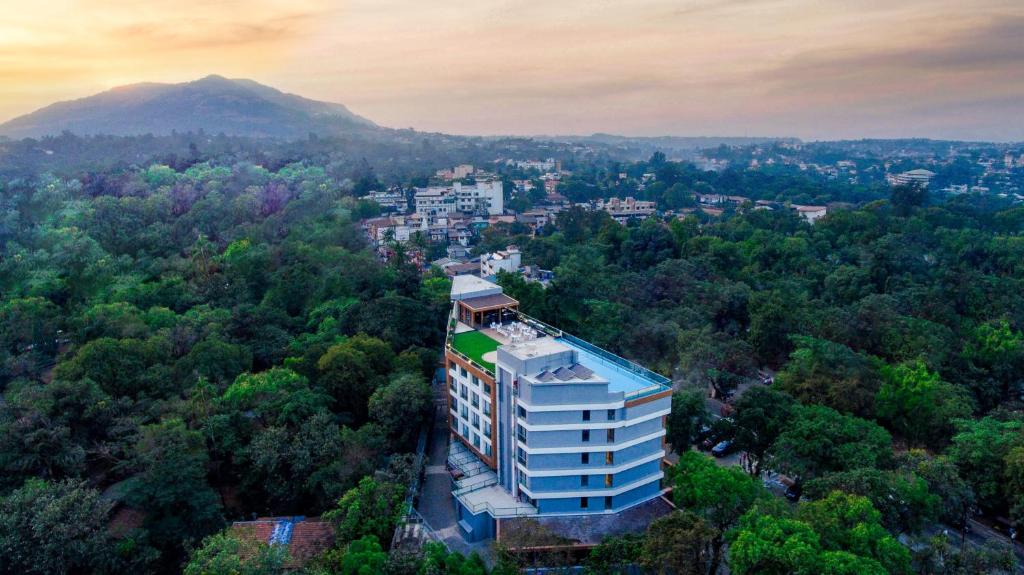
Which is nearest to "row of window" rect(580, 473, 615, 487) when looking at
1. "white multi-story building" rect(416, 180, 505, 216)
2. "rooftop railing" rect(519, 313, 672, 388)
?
"rooftop railing" rect(519, 313, 672, 388)

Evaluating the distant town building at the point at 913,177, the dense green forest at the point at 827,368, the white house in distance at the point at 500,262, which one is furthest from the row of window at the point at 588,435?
the distant town building at the point at 913,177

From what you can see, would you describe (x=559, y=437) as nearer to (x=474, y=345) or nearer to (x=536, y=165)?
(x=474, y=345)

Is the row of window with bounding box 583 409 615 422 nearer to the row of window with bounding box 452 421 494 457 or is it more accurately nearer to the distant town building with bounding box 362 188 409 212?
the row of window with bounding box 452 421 494 457

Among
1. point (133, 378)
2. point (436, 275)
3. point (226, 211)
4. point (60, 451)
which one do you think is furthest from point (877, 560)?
point (226, 211)

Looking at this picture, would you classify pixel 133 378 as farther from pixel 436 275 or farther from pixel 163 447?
pixel 436 275

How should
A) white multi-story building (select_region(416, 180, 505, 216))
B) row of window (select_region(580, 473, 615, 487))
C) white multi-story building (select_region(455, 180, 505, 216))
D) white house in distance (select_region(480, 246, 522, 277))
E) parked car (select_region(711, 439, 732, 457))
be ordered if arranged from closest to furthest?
row of window (select_region(580, 473, 615, 487)), parked car (select_region(711, 439, 732, 457)), white house in distance (select_region(480, 246, 522, 277)), white multi-story building (select_region(416, 180, 505, 216)), white multi-story building (select_region(455, 180, 505, 216))

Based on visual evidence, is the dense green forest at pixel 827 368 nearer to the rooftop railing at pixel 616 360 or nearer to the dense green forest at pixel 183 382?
the rooftop railing at pixel 616 360

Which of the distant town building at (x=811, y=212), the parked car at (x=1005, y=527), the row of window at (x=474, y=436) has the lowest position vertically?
the parked car at (x=1005, y=527)
